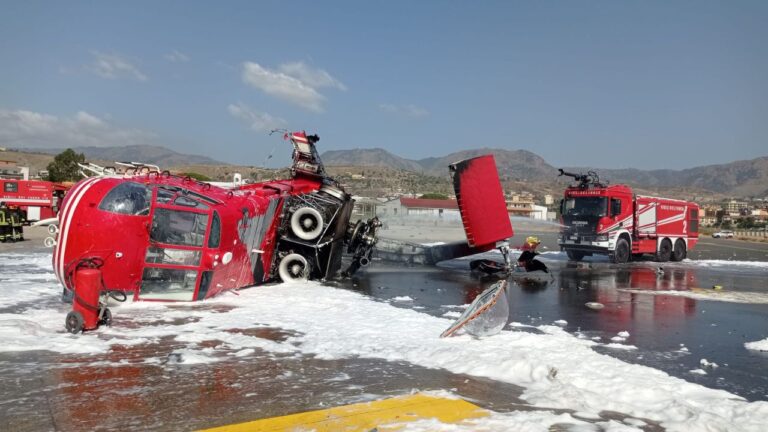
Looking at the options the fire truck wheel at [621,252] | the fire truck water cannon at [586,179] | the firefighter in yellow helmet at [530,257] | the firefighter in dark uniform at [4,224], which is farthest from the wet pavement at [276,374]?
the firefighter in dark uniform at [4,224]

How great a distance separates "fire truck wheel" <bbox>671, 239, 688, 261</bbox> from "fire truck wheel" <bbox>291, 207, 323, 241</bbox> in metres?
19.6

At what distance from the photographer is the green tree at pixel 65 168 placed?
61050 millimetres

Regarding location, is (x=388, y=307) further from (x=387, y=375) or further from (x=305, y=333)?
(x=387, y=375)

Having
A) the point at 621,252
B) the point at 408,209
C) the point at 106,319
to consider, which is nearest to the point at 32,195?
the point at 408,209

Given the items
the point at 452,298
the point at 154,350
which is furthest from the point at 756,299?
the point at 154,350

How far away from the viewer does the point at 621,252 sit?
23.5 m

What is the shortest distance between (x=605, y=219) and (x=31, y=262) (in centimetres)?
2105

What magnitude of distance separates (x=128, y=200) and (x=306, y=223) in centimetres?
545

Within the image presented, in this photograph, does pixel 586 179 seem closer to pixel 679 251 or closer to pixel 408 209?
pixel 679 251

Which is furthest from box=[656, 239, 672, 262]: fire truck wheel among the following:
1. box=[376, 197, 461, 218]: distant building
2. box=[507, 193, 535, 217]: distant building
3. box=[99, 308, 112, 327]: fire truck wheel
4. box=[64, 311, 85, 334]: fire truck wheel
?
box=[64, 311, 85, 334]: fire truck wheel

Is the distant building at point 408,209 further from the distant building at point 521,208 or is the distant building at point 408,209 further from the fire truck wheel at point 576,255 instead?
the distant building at point 521,208

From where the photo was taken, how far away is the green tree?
61.0 m

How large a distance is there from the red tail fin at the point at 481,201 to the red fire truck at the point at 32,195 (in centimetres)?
3207

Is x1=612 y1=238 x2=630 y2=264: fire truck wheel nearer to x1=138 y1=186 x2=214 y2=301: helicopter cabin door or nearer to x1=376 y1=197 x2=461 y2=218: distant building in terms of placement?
x1=376 y1=197 x2=461 y2=218: distant building
